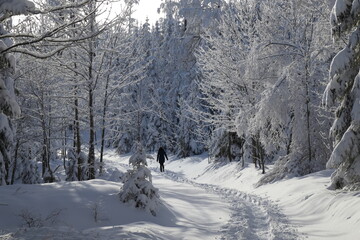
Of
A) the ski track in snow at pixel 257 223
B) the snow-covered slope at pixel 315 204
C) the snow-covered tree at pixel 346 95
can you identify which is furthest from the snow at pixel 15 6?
the snow-covered tree at pixel 346 95

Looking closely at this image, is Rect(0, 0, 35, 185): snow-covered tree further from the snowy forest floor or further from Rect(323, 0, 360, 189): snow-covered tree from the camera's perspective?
Rect(323, 0, 360, 189): snow-covered tree

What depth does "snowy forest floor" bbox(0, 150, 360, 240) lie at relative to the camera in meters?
7.64

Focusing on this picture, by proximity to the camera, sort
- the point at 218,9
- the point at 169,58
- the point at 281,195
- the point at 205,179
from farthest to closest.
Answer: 1. the point at 169,58
2. the point at 218,9
3. the point at 205,179
4. the point at 281,195

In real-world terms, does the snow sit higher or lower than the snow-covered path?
higher

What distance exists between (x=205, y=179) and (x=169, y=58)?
78.3 feet

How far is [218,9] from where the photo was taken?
92.6 ft

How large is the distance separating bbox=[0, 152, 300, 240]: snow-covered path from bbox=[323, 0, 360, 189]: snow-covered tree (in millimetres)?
2068

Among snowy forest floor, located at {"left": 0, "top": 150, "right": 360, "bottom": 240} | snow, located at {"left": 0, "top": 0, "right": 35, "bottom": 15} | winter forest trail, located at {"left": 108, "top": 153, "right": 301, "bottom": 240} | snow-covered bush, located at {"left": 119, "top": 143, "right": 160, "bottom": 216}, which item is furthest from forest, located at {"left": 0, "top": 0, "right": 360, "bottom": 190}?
winter forest trail, located at {"left": 108, "top": 153, "right": 301, "bottom": 240}

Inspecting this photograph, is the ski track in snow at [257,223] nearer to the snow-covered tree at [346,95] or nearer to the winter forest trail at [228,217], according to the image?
the winter forest trail at [228,217]

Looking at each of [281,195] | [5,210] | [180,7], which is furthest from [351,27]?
[180,7]

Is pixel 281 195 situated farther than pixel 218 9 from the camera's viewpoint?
No

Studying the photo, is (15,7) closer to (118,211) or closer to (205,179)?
(118,211)

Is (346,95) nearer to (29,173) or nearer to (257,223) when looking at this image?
(257,223)

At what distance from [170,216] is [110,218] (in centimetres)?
179
